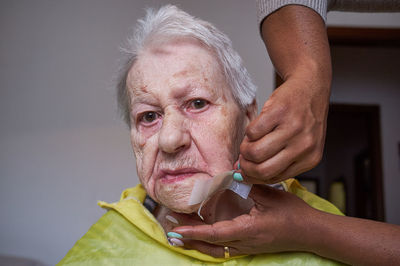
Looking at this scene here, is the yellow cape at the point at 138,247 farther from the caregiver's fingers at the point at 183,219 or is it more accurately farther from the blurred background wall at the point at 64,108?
the blurred background wall at the point at 64,108

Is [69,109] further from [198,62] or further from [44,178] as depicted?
[198,62]

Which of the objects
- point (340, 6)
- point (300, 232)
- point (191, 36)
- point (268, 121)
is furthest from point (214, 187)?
point (340, 6)

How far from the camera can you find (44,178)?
108 inches

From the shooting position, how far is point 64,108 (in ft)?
9.14

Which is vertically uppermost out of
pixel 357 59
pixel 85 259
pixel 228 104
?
pixel 357 59

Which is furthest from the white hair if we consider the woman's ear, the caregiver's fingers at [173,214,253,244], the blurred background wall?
the blurred background wall

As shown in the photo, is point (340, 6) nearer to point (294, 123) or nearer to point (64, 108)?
point (294, 123)

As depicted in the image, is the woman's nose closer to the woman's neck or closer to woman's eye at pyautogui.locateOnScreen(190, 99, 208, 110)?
woman's eye at pyautogui.locateOnScreen(190, 99, 208, 110)

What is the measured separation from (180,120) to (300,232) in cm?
44

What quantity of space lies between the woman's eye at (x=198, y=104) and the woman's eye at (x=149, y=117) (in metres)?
0.12

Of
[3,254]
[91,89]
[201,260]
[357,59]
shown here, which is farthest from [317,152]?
[357,59]

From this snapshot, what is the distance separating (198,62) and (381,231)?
0.67 m

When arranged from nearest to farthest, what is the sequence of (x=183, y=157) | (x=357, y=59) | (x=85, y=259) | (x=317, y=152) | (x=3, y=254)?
(x=317, y=152)
(x=183, y=157)
(x=85, y=259)
(x=3, y=254)
(x=357, y=59)

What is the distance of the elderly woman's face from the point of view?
1.04 metres
